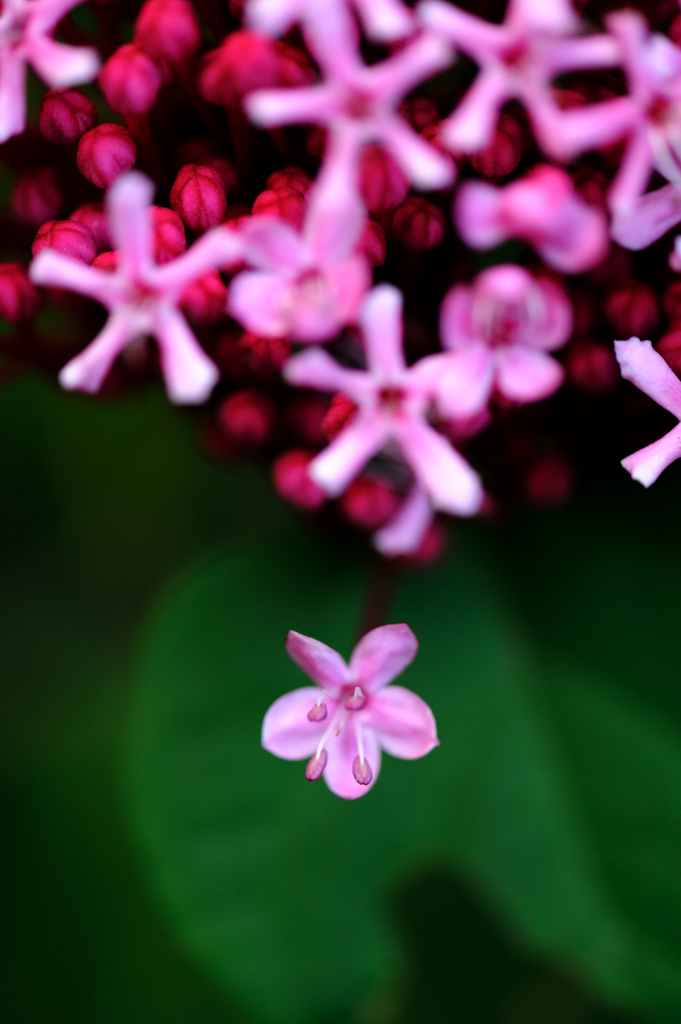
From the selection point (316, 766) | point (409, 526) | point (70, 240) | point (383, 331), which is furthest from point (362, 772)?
point (70, 240)

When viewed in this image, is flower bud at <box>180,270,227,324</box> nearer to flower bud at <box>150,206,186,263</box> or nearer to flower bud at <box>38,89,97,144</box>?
flower bud at <box>150,206,186,263</box>

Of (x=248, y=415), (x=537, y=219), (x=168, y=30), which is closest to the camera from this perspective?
(x=537, y=219)

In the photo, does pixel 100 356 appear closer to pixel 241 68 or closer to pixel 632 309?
pixel 241 68

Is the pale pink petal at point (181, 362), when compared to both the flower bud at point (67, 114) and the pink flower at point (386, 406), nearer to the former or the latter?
the pink flower at point (386, 406)

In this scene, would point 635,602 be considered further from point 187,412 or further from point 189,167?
point 189,167

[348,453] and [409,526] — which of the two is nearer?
[348,453]

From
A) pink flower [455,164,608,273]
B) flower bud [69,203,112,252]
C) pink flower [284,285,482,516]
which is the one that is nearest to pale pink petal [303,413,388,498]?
pink flower [284,285,482,516]
